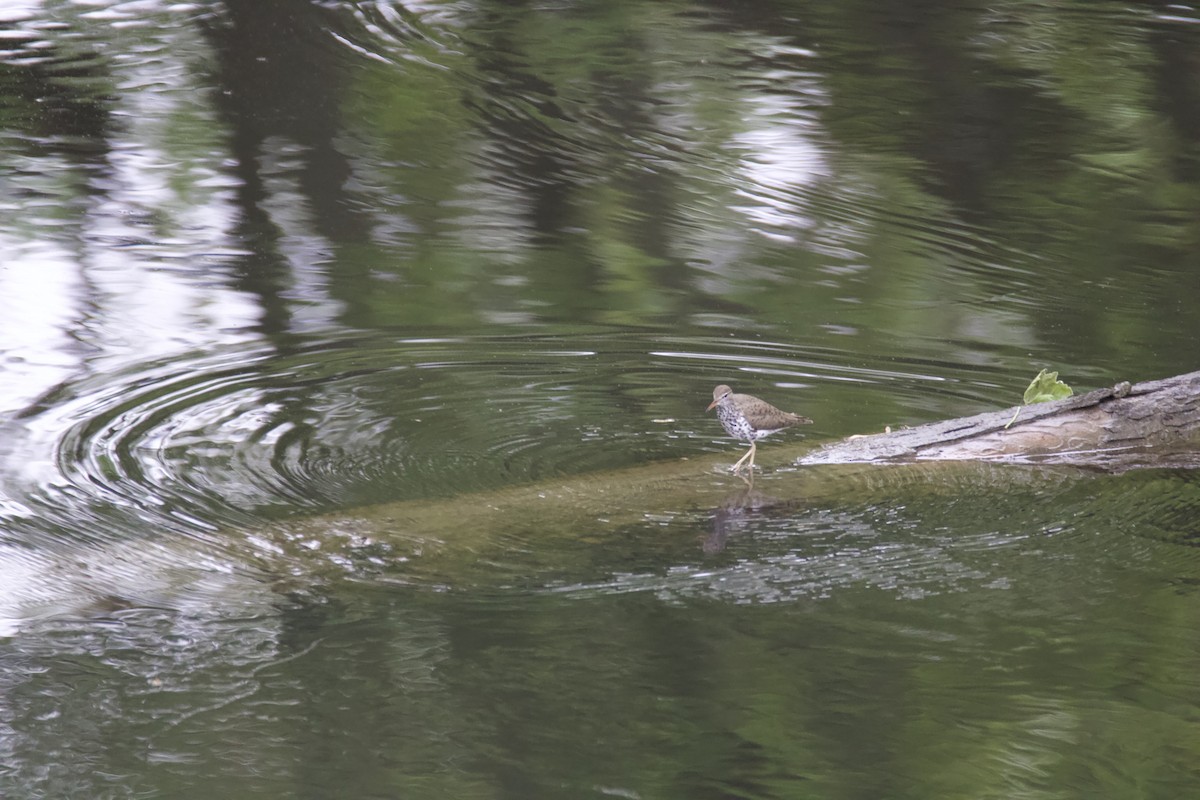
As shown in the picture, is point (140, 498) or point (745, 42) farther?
point (745, 42)

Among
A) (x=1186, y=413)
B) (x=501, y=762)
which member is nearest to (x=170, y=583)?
(x=501, y=762)

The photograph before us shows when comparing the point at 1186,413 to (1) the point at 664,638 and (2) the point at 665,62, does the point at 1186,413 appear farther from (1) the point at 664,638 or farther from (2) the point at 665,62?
(2) the point at 665,62

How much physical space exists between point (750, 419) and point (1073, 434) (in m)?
1.18

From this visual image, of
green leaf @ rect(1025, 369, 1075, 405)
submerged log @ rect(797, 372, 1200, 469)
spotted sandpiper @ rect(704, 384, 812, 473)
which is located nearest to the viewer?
submerged log @ rect(797, 372, 1200, 469)

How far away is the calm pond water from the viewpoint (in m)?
3.64

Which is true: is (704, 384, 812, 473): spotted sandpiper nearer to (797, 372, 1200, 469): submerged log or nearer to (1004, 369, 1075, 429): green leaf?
(797, 372, 1200, 469): submerged log

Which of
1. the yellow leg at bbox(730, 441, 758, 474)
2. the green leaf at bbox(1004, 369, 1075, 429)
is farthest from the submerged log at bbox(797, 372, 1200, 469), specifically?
the green leaf at bbox(1004, 369, 1075, 429)

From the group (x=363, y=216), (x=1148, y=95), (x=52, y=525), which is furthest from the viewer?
(x=1148, y=95)

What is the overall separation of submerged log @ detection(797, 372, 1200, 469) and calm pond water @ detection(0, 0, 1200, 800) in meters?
0.08

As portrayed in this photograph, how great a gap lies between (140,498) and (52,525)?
0.31 metres

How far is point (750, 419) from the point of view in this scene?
16.8 ft

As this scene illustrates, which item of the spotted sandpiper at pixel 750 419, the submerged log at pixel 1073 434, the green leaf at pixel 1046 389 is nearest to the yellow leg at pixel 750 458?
the spotted sandpiper at pixel 750 419

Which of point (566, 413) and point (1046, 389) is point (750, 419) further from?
point (1046, 389)

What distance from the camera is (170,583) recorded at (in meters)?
4.22
